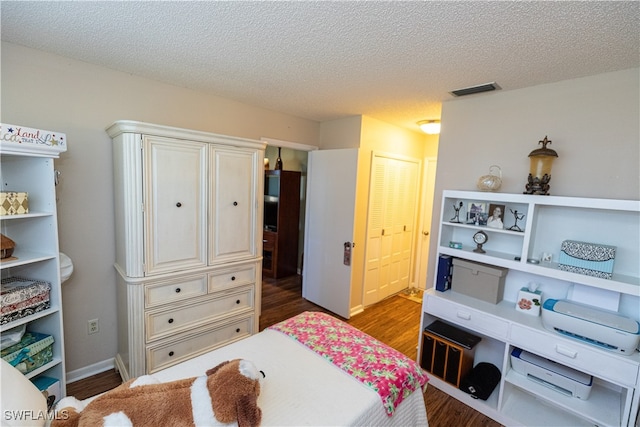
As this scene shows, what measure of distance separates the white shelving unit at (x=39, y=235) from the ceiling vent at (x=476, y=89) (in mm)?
2792

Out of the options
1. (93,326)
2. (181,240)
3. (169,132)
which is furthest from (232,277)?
(169,132)

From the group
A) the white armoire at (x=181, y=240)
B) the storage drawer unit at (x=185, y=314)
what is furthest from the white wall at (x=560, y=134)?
the storage drawer unit at (x=185, y=314)

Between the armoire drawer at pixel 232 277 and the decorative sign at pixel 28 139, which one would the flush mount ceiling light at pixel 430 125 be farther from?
the decorative sign at pixel 28 139

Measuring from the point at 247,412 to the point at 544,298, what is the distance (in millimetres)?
2202

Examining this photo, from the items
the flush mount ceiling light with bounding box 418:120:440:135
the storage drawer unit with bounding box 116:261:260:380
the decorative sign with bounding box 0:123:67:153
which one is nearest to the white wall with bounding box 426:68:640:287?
the flush mount ceiling light with bounding box 418:120:440:135

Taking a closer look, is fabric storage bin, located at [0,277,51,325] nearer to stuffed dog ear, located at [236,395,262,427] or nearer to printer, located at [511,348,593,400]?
stuffed dog ear, located at [236,395,262,427]

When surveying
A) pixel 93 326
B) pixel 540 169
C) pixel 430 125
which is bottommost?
pixel 93 326

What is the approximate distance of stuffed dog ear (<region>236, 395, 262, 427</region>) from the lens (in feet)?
3.49

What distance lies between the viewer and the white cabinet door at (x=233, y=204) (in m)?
2.32

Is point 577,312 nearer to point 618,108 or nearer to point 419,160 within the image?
point 618,108

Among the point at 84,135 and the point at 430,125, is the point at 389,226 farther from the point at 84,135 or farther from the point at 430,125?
the point at 84,135

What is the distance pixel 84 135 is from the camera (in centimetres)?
210

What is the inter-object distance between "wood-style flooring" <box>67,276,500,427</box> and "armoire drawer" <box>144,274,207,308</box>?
79cm

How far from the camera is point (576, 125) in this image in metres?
1.97
